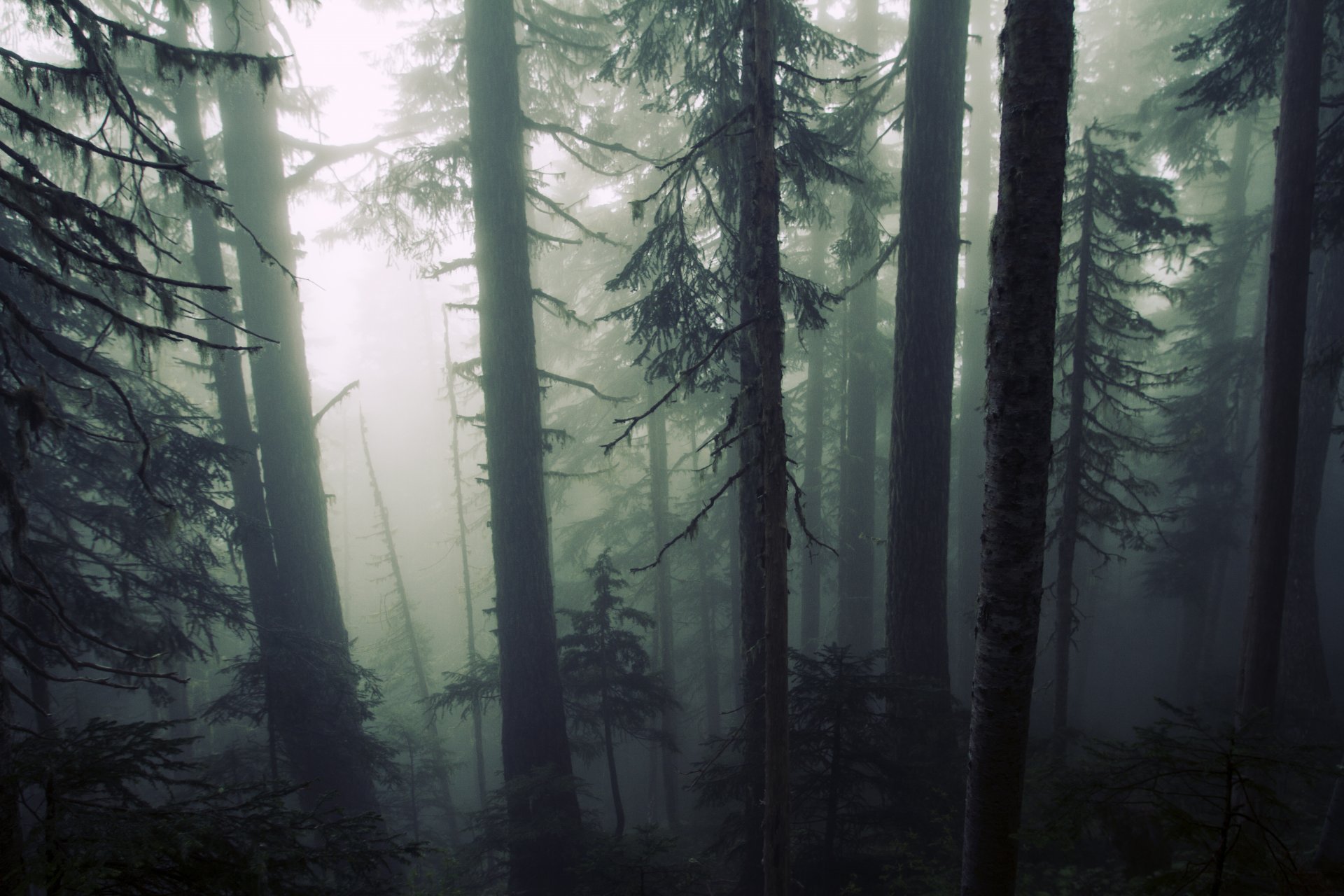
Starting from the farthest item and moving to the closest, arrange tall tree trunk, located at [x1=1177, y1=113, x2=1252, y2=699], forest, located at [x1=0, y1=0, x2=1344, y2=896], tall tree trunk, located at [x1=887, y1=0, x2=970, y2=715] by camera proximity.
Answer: tall tree trunk, located at [x1=1177, y1=113, x2=1252, y2=699], tall tree trunk, located at [x1=887, y1=0, x2=970, y2=715], forest, located at [x1=0, y1=0, x2=1344, y2=896]

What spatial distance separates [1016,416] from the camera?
396cm

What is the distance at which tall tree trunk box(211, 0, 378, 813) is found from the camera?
10.5 metres

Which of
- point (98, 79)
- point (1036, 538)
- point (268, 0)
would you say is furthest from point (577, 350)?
point (1036, 538)

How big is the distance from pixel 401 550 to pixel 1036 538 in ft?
148

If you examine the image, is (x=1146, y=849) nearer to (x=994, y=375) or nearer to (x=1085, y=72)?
(x=994, y=375)

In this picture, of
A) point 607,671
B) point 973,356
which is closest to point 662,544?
point 607,671

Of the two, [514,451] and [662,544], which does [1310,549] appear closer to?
[662,544]

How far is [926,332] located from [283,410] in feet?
35.2

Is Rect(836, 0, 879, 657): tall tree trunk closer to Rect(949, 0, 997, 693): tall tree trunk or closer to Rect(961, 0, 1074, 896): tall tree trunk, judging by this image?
Rect(949, 0, 997, 693): tall tree trunk

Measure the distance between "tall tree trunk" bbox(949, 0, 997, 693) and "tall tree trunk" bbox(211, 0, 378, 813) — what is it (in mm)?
14736

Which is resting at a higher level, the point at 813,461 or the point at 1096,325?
the point at 1096,325

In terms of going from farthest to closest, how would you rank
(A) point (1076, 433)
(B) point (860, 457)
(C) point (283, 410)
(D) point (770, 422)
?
(B) point (860, 457)
(C) point (283, 410)
(A) point (1076, 433)
(D) point (770, 422)

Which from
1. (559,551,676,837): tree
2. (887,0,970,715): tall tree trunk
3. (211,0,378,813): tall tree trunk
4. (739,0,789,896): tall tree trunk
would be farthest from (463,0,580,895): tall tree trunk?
(887,0,970,715): tall tree trunk

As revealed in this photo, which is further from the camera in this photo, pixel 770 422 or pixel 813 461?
pixel 813 461
